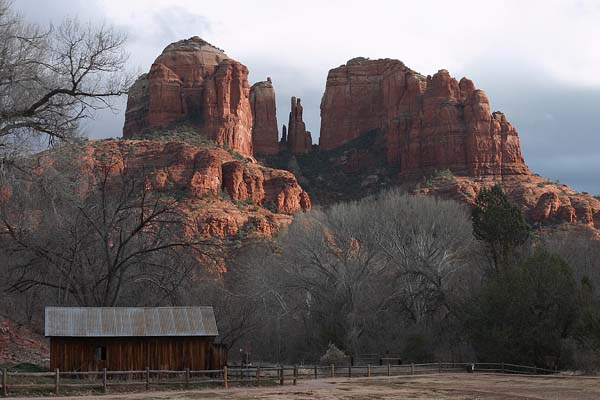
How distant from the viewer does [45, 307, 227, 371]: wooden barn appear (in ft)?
97.9

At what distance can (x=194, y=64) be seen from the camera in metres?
123

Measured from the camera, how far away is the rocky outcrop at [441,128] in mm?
112875

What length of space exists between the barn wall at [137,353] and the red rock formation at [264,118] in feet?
340

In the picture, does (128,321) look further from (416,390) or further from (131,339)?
(416,390)

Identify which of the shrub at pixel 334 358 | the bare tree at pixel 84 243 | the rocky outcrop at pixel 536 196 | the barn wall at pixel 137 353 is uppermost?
the rocky outcrop at pixel 536 196

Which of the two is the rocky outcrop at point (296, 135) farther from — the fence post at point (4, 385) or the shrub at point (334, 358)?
the fence post at point (4, 385)

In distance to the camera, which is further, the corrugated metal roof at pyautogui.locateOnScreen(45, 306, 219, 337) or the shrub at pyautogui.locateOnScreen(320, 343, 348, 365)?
the shrub at pyautogui.locateOnScreen(320, 343, 348, 365)

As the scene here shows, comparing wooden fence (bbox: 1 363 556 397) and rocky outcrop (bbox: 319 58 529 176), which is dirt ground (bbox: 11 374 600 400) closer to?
wooden fence (bbox: 1 363 556 397)

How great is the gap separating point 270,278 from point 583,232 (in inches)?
1724

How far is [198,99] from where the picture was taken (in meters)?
119

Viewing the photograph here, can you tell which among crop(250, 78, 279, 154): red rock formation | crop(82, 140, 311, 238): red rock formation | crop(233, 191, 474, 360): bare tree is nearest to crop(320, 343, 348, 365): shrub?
crop(233, 191, 474, 360): bare tree

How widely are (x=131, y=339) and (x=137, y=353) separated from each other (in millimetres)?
553

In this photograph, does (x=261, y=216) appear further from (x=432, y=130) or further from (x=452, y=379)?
(x=452, y=379)

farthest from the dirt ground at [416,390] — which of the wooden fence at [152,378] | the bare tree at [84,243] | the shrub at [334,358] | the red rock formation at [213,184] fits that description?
the red rock formation at [213,184]
